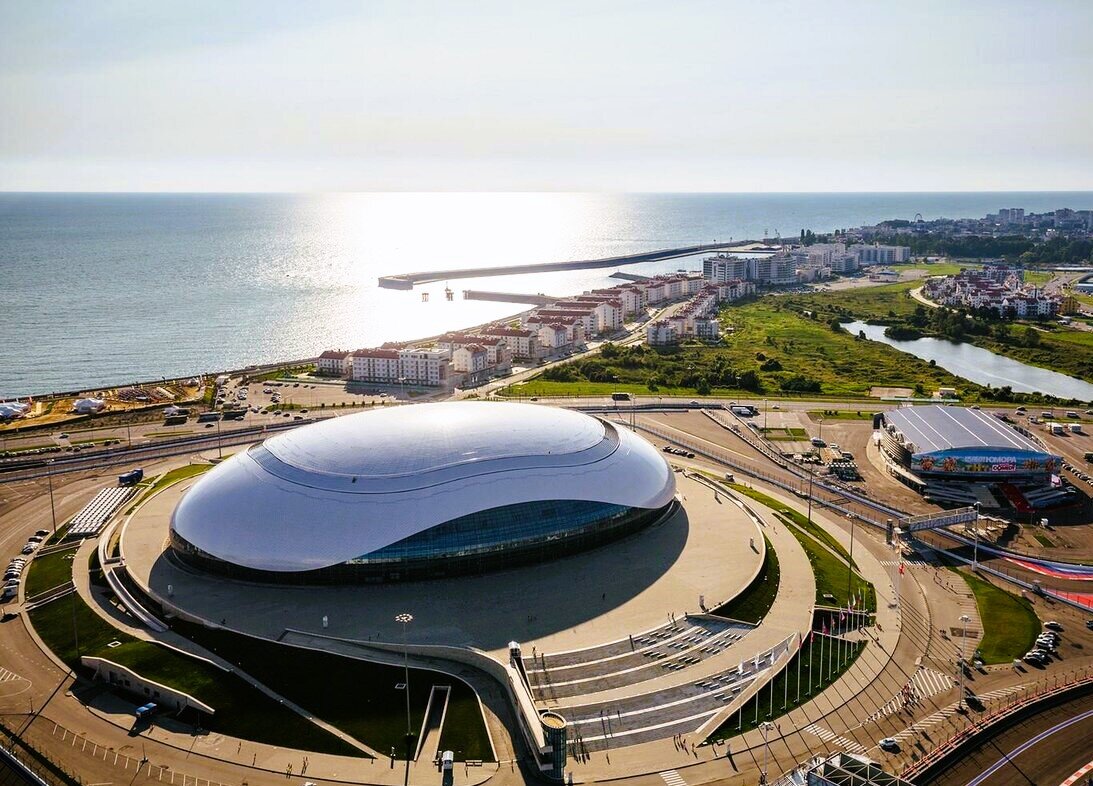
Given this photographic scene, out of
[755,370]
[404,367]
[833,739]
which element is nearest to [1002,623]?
[833,739]

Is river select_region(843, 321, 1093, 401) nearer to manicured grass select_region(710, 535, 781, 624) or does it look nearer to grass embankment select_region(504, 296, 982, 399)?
grass embankment select_region(504, 296, 982, 399)

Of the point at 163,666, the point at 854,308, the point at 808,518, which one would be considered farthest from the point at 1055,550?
the point at 854,308

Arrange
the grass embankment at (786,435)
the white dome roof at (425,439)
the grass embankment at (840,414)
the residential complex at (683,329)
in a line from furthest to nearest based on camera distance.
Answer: the residential complex at (683,329)
the grass embankment at (840,414)
the grass embankment at (786,435)
the white dome roof at (425,439)

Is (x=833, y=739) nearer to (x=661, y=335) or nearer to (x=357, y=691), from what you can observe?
(x=357, y=691)

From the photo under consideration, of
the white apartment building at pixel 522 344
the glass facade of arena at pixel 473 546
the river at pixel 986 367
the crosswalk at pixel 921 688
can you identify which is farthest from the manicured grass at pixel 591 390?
the crosswalk at pixel 921 688

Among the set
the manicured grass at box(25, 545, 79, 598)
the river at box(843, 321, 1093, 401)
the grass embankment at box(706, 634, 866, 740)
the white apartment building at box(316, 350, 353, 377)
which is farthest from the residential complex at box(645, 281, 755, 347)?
the manicured grass at box(25, 545, 79, 598)

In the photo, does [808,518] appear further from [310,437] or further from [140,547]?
[140,547]

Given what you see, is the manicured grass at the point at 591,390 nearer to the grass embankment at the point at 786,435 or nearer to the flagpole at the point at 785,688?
the grass embankment at the point at 786,435
